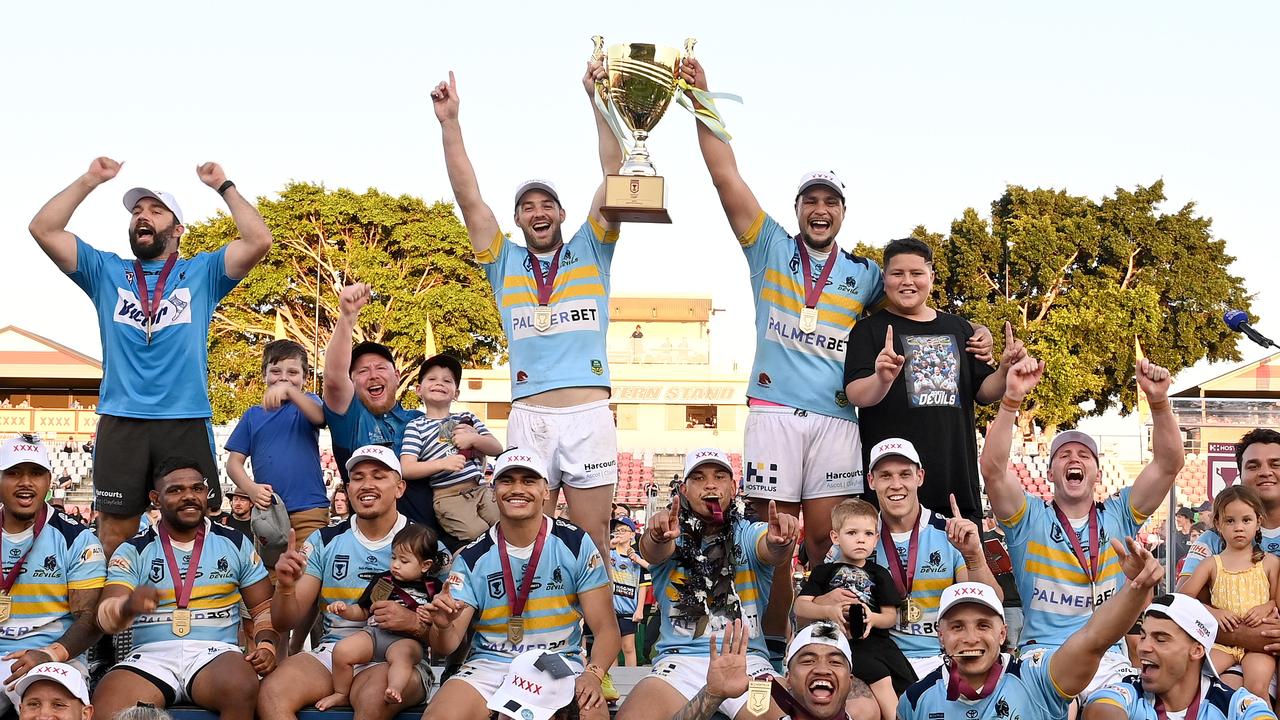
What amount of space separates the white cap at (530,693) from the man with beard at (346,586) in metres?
0.74

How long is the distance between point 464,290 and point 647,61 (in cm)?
3482

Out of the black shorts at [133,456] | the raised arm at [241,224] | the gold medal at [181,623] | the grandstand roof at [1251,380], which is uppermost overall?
the grandstand roof at [1251,380]

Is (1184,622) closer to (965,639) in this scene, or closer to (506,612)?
(965,639)

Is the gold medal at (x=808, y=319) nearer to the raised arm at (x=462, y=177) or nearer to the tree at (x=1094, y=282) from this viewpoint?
the raised arm at (x=462, y=177)

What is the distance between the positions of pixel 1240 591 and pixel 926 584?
1.78 meters

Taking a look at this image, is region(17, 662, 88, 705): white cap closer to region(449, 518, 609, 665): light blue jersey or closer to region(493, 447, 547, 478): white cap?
region(449, 518, 609, 665): light blue jersey

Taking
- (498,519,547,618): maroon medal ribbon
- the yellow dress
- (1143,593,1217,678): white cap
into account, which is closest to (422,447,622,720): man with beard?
(498,519,547,618): maroon medal ribbon

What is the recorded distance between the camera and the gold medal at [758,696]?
19.4 ft

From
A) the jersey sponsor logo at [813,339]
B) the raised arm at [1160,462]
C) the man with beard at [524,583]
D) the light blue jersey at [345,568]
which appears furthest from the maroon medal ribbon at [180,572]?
the raised arm at [1160,462]

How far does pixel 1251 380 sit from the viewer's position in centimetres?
4072

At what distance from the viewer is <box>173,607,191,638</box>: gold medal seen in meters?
6.91

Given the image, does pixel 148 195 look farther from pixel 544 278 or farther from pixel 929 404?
pixel 929 404

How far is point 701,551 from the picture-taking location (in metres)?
6.84

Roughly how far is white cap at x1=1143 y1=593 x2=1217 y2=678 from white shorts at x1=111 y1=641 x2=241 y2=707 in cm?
435
